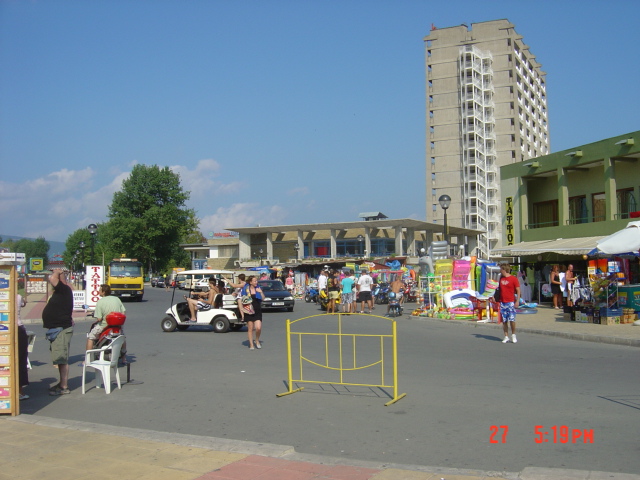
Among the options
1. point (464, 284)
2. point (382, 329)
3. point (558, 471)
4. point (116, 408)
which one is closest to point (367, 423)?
point (558, 471)

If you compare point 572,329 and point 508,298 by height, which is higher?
point 508,298

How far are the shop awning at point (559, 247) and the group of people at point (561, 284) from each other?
0.84 metres

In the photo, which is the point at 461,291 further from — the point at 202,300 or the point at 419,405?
the point at 419,405

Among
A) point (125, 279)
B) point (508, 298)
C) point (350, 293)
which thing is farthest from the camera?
point (125, 279)

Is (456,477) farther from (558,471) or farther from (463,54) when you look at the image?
(463,54)

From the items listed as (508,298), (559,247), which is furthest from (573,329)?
(559,247)

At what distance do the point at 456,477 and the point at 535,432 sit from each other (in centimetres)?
190

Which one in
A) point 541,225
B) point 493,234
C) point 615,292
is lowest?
point 615,292

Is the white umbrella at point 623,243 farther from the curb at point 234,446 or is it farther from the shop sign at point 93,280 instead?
the shop sign at point 93,280

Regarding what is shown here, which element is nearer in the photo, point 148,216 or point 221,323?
point 221,323
